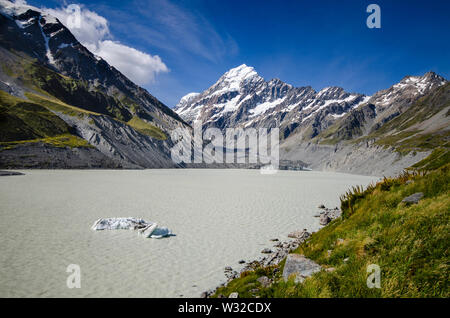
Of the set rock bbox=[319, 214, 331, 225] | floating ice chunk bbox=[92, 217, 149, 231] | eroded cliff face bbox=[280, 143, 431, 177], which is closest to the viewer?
floating ice chunk bbox=[92, 217, 149, 231]

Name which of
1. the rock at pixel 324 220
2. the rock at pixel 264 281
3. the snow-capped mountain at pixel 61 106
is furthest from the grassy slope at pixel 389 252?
the snow-capped mountain at pixel 61 106

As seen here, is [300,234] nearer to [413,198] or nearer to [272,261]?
[272,261]

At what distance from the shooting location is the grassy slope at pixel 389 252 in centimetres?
530

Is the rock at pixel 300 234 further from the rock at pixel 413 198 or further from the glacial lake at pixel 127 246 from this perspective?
the rock at pixel 413 198

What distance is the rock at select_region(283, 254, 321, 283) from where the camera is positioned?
667 centimetres

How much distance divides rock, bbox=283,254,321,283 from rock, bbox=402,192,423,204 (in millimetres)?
4210

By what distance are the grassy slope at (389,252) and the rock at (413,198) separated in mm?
216

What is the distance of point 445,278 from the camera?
5043 mm

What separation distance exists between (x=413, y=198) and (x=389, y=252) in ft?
10.7

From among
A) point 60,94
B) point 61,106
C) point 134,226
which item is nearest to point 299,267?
point 134,226

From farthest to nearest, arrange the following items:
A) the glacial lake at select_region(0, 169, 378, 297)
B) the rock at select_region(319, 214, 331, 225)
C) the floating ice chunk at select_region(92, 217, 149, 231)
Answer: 1. the rock at select_region(319, 214, 331, 225)
2. the floating ice chunk at select_region(92, 217, 149, 231)
3. the glacial lake at select_region(0, 169, 378, 297)

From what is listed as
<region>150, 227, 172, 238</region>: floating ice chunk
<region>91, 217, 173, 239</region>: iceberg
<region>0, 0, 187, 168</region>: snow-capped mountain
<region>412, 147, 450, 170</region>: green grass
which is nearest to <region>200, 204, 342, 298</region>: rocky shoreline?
<region>150, 227, 172, 238</region>: floating ice chunk

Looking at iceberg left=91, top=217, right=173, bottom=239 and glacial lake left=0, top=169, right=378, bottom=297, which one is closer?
glacial lake left=0, top=169, right=378, bottom=297

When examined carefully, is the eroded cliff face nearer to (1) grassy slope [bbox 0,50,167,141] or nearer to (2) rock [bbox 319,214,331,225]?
(2) rock [bbox 319,214,331,225]
